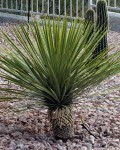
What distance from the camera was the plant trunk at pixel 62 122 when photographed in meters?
3.58

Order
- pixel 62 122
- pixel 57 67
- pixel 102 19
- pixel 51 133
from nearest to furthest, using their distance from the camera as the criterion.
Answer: pixel 57 67
pixel 62 122
pixel 51 133
pixel 102 19

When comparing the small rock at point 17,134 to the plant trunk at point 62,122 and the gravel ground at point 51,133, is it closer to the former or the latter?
the gravel ground at point 51,133

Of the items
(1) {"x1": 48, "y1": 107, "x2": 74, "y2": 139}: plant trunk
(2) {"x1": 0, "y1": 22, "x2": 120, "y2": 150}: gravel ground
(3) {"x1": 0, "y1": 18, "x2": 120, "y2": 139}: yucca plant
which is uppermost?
(3) {"x1": 0, "y1": 18, "x2": 120, "y2": 139}: yucca plant

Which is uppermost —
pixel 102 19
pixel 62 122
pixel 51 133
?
pixel 102 19

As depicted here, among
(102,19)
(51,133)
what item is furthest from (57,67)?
(102,19)

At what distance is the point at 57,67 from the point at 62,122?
1.49ft

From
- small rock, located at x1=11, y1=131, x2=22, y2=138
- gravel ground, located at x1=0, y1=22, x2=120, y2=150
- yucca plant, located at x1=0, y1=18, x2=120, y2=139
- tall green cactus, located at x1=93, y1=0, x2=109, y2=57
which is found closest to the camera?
yucca plant, located at x1=0, y1=18, x2=120, y2=139

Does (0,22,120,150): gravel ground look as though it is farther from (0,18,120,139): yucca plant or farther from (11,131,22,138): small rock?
(0,18,120,139): yucca plant

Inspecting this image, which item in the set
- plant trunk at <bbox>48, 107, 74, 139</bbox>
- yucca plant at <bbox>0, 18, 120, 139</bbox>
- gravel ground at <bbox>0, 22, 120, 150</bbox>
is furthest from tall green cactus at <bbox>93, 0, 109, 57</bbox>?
plant trunk at <bbox>48, 107, 74, 139</bbox>

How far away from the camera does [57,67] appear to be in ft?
11.3

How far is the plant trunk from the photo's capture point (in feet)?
11.8

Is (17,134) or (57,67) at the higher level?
(57,67)

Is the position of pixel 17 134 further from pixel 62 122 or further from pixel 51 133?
pixel 62 122

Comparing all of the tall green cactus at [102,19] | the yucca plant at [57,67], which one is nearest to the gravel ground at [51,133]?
the yucca plant at [57,67]
